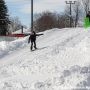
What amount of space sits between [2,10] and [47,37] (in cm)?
4951

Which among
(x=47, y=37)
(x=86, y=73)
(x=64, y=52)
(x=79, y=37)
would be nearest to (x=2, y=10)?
(x=47, y=37)

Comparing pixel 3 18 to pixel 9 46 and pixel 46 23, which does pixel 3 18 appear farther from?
pixel 9 46

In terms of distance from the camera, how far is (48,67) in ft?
72.9

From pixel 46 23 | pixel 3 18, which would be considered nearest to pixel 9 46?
pixel 3 18

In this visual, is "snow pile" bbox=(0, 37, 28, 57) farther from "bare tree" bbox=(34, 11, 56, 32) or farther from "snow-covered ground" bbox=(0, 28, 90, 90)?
"bare tree" bbox=(34, 11, 56, 32)

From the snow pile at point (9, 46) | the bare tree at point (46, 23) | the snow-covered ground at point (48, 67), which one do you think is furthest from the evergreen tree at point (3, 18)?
the snow pile at point (9, 46)

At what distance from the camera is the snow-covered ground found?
53.9 ft

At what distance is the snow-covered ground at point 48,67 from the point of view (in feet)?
53.9

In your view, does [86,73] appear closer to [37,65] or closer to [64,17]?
[37,65]

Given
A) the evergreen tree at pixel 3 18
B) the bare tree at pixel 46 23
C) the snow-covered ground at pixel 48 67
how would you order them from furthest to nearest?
the bare tree at pixel 46 23
the evergreen tree at pixel 3 18
the snow-covered ground at pixel 48 67

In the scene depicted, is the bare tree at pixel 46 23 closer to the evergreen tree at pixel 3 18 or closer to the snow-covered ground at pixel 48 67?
the evergreen tree at pixel 3 18

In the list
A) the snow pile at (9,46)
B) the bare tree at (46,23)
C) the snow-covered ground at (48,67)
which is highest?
the snow-covered ground at (48,67)

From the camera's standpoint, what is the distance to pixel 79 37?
33000 millimetres

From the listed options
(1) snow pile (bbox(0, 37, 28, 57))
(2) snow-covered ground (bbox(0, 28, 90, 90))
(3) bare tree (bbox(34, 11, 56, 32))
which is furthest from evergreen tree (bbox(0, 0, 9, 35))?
(1) snow pile (bbox(0, 37, 28, 57))
